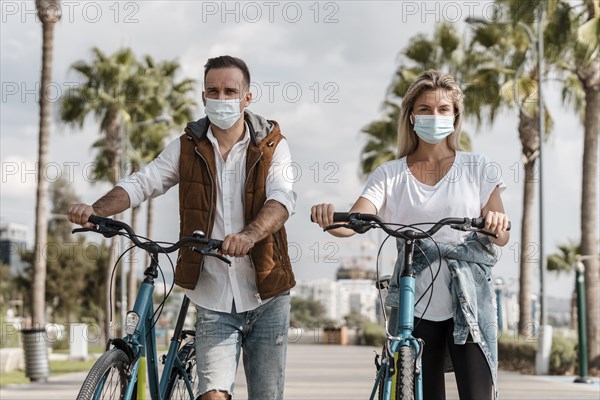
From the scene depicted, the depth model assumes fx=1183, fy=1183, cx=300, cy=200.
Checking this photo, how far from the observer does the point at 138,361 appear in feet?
15.4

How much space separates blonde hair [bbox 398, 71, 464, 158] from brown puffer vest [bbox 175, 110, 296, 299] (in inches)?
22.1

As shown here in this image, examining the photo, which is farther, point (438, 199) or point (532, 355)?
point (532, 355)

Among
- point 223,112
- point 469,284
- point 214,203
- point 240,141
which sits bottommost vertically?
point 469,284

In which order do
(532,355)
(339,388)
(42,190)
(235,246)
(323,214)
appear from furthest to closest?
(532,355) < (42,190) < (339,388) < (323,214) < (235,246)

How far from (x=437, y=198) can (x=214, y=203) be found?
0.94 m

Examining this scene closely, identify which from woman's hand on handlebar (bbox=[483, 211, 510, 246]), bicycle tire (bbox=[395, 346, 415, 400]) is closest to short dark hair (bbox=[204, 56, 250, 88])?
woman's hand on handlebar (bbox=[483, 211, 510, 246])

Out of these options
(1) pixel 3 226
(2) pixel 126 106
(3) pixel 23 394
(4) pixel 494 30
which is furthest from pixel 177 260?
(1) pixel 3 226

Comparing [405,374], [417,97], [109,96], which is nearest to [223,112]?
[417,97]

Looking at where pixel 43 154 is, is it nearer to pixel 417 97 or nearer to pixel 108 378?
pixel 417 97

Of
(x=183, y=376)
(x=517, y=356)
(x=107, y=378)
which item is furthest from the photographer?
(x=517, y=356)

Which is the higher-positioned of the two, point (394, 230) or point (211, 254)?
point (394, 230)

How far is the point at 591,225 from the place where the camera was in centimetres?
2303

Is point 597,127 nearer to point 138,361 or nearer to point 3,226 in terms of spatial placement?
point 138,361

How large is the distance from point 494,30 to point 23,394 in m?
17.6
